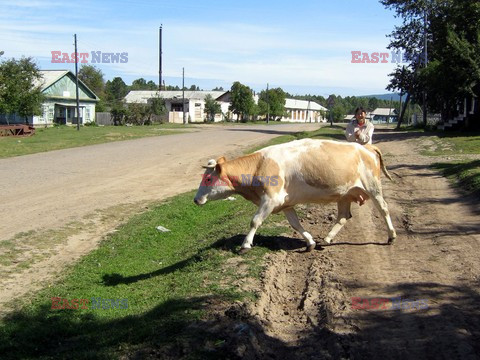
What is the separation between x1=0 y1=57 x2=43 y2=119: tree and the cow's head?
3798 cm

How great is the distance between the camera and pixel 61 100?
6028 cm

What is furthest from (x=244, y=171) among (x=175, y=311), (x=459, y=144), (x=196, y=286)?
(x=459, y=144)

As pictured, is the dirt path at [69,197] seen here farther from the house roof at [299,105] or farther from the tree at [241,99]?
the house roof at [299,105]

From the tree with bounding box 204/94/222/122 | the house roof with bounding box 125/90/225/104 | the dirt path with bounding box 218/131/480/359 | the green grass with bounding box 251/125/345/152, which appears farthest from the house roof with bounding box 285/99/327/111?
the dirt path with bounding box 218/131/480/359

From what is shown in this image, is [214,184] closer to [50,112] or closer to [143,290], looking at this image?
[143,290]

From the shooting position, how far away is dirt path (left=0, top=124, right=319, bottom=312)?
9.11m

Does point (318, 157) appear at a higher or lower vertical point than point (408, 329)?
higher

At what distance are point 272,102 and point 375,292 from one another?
324ft

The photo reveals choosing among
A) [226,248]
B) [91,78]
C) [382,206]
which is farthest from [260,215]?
[91,78]

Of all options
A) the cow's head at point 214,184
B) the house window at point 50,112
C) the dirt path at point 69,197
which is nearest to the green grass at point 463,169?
the cow's head at point 214,184

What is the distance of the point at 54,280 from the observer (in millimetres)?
8242

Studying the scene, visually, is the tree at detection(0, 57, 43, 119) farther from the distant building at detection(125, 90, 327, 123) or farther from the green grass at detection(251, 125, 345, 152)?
the distant building at detection(125, 90, 327, 123)

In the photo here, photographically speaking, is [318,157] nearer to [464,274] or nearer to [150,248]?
[464,274]

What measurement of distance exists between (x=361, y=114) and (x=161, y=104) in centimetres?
6572
